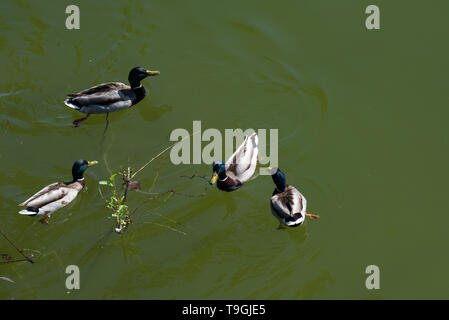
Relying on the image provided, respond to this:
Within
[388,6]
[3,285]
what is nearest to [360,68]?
[388,6]

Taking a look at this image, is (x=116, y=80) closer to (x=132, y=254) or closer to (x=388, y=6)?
(x=132, y=254)

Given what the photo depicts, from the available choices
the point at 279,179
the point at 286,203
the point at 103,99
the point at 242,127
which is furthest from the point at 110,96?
the point at 286,203

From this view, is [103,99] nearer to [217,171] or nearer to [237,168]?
[217,171]

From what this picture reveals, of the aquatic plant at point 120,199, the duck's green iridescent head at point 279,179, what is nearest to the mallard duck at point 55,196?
the aquatic plant at point 120,199

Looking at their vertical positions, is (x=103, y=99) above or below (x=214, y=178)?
above

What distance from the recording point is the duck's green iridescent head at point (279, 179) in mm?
9133

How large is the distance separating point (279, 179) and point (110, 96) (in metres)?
3.22

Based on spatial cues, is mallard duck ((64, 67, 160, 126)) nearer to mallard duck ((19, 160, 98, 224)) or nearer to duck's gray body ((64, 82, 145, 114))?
duck's gray body ((64, 82, 145, 114))

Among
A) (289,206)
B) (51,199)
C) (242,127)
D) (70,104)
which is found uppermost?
(70,104)

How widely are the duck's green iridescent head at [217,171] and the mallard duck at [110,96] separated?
83.7 inches

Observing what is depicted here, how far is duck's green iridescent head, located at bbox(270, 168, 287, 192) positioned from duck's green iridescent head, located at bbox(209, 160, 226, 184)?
0.77 metres

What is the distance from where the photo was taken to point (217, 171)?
9.30 metres

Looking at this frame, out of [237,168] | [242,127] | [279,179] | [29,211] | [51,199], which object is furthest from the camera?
[242,127]
